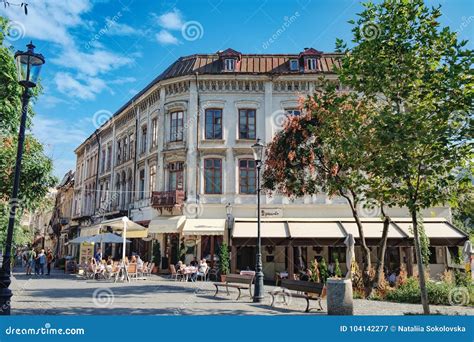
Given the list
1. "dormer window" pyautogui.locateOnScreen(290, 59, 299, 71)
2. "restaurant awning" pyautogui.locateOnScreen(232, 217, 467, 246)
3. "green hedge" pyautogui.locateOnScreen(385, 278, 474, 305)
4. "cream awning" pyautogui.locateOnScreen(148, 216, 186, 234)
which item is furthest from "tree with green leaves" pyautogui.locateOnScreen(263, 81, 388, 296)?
"dormer window" pyautogui.locateOnScreen(290, 59, 299, 71)

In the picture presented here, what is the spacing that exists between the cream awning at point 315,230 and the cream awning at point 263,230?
1.47 feet

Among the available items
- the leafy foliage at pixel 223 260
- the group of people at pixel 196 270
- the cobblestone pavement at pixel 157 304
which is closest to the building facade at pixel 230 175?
the leafy foliage at pixel 223 260

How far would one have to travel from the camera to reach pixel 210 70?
2564 cm

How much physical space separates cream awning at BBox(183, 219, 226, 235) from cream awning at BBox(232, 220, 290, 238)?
35.7 inches

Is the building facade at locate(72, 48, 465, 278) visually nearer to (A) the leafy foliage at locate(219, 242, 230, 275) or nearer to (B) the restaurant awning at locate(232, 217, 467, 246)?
(B) the restaurant awning at locate(232, 217, 467, 246)

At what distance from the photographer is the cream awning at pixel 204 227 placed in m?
22.0

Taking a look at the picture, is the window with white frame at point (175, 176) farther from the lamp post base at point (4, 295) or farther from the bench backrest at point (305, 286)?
the lamp post base at point (4, 295)

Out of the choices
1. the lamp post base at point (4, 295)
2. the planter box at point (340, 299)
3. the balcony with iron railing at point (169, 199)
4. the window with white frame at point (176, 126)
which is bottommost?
the planter box at point (340, 299)

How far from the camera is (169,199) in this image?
23.9m

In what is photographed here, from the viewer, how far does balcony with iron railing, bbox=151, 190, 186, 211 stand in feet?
78.0

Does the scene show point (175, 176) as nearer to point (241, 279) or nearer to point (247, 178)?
point (247, 178)

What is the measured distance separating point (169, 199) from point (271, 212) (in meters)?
6.10

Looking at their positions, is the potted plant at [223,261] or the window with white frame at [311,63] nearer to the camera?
the potted plant at [223,261]

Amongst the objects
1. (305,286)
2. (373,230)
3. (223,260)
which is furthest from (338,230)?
(305,286)
